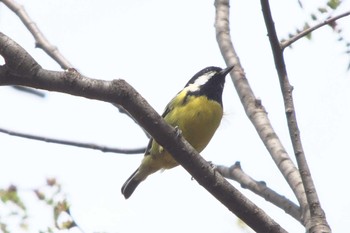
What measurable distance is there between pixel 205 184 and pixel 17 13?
2.98m

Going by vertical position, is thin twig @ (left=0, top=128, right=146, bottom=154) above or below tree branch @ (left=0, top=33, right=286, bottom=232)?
above

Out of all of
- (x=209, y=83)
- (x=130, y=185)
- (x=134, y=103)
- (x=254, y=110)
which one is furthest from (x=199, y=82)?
(x=134, y=103)

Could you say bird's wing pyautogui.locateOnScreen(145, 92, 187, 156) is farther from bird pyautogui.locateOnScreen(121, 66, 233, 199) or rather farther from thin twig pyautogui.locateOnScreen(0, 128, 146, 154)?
thin twig pyautogui.locateOnScreen(0, 128, 146, 154)

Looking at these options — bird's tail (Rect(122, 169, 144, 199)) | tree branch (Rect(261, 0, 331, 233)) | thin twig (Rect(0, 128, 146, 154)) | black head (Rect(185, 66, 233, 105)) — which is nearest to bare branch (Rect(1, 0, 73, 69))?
thin twig (Rect(0, 128, 146, 154))

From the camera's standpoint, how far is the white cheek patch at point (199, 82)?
5.72m

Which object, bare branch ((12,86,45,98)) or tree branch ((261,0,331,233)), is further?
tree branch ((261,0,331,233))

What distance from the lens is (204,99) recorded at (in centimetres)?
548

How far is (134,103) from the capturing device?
2.74 m

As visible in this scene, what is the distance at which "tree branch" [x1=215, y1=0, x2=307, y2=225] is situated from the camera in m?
3.88

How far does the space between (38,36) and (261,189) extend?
2.24 meters

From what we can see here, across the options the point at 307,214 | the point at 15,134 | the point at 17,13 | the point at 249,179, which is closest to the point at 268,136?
the point at 249,179

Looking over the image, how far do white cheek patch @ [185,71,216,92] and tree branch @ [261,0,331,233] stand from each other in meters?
2.31

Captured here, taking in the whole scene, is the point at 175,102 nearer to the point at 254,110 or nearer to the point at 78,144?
the point at 254,110

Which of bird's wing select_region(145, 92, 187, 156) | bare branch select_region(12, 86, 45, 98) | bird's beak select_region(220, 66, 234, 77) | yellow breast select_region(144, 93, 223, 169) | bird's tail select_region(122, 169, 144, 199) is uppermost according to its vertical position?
bird's beak select_region(220, 66, 234, 77)
